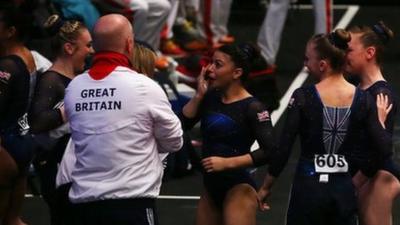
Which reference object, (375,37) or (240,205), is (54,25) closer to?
(240,205)

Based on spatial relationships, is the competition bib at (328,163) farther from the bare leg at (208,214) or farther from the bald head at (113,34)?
the bald head at (113,34)

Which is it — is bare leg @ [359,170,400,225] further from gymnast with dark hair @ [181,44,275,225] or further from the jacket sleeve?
the jacket sleeve

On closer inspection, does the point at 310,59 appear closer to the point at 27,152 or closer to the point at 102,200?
the point at 102,200

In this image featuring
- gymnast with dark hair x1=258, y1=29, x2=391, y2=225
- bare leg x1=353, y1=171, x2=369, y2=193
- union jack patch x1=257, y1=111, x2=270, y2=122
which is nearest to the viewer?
gymnast with dark hair x1=258, y1=29, x2=391, y2=225

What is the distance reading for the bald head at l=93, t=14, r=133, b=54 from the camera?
5.85 meters

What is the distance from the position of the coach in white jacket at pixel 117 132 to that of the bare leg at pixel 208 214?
0.91 metres

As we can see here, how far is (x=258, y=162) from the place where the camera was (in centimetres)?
656

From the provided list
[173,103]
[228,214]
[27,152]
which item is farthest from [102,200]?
[173,103]

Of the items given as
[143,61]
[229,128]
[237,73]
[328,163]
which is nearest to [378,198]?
[328,163]

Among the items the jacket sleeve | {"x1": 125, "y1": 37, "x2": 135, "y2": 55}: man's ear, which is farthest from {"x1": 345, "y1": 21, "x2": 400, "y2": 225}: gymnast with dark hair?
{"x1": 125, "y1": 37, "x2": 135, "y2": 55}: man's ear

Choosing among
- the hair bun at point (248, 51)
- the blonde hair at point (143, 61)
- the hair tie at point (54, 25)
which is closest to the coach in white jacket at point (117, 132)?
the blonde hair at point (143, 61)

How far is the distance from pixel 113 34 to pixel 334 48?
4.08ft

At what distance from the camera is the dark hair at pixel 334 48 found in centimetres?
633

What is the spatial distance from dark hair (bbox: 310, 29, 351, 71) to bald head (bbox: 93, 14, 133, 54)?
1.09m
